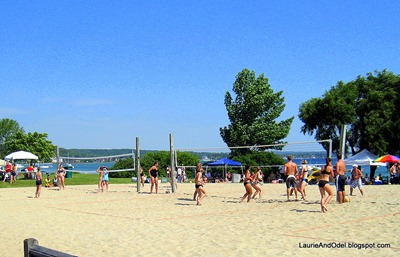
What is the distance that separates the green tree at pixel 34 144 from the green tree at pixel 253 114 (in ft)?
85.6

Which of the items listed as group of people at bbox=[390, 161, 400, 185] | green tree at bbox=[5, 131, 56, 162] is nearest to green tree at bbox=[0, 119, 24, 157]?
green tree at bbox=[5, 131, 56, 162]

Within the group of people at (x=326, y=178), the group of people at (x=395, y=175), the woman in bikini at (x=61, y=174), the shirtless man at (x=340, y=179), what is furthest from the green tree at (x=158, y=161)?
the shirtless man at (x=340, y=179)

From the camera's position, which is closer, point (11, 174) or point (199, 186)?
point (199, 186)

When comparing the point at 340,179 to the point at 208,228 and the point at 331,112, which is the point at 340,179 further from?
the point at 331,112

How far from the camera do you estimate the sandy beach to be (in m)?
7.52

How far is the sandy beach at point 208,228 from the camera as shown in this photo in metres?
7.52

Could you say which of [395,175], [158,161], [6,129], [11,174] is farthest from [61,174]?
[6,129]

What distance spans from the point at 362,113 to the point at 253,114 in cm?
1022

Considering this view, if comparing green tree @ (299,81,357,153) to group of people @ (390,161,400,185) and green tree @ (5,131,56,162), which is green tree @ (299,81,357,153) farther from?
green tree @ (5,131,56,162)

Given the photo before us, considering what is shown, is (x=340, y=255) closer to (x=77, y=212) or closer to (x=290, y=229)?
(x=290, y=229)

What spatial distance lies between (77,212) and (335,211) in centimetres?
688

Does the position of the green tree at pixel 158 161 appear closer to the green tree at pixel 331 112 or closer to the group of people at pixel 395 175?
the green tree at pixel 331 112

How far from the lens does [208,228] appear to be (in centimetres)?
978

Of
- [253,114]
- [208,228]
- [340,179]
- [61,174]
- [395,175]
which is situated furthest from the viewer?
[253,114]
